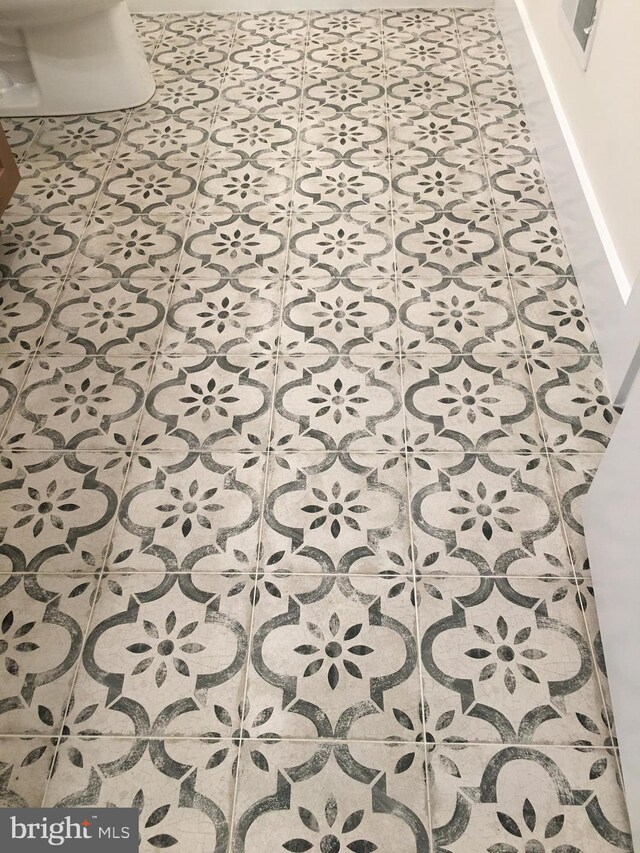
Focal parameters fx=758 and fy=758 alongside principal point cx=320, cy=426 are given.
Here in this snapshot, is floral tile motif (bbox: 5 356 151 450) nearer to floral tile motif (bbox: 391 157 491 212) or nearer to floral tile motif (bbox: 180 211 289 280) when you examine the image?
floral tile motif (bbox: 180 211 289 280)

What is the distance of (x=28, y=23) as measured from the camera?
214 cm

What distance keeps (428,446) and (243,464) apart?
1.23ft

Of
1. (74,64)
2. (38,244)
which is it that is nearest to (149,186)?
(38,244)

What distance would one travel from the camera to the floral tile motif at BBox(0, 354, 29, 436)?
1.62 meters

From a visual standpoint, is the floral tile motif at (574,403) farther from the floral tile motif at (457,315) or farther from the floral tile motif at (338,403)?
the floral tile motif at (338,403)

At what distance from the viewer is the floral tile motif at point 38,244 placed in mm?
1933

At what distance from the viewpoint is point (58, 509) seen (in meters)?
1.45

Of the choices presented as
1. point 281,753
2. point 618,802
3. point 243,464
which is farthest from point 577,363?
point 281,753

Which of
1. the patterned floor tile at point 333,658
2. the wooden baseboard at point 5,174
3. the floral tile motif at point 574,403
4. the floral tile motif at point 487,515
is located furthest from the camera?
the wooden baseboard at point 5,174

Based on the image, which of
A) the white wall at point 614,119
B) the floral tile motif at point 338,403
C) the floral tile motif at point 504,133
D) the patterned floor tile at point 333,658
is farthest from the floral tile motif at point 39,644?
the floral tile motif at point 504,133

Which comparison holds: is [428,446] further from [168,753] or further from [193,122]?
[193,122]

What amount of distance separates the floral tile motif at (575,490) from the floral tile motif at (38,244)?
4.26 ft

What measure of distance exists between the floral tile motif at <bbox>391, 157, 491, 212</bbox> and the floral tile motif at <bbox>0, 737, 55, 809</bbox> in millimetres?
1560

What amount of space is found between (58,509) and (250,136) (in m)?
1.42
